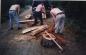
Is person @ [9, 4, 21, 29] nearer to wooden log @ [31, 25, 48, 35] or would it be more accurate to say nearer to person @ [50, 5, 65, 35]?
wooden log @ [31, 25, 48, 35]

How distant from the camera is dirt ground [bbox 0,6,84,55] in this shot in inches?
59.7

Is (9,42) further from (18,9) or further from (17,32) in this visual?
(18,9)

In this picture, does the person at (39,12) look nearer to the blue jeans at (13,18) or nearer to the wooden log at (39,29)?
the wooden log at (39,29)

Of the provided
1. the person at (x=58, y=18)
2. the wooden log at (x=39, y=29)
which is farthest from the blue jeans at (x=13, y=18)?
the person at (x=58, y=18)

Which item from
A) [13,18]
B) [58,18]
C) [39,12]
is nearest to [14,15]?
[13,18]

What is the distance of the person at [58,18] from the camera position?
4.97 ft

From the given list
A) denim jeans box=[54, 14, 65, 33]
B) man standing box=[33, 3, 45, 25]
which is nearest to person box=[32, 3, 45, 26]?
man standing box=[33, 3, 45, 25]

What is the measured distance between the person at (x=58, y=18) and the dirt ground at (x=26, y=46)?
0.17 ft

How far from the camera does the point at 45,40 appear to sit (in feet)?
4.96

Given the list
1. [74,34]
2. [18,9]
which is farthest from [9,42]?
[74,34]

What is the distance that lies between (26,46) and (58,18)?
335mm

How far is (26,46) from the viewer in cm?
152

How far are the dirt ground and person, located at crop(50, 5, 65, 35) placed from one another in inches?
2.0

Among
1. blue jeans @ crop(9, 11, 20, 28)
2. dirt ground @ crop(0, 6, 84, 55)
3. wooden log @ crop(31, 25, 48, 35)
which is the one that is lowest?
dirt ground @ crop(0, 6, 84, 55)
